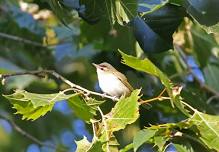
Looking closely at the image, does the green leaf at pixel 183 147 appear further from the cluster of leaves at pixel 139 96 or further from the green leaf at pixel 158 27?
the green leaf at pixel 158 27

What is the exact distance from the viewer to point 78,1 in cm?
239

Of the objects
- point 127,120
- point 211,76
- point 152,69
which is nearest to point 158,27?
point 152,69

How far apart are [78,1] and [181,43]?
4.68 ft

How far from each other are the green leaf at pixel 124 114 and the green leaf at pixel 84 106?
7cm

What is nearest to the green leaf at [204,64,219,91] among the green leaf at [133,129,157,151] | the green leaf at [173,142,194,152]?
the green leaf at [173,142,194,152]

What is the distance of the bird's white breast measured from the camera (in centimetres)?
261

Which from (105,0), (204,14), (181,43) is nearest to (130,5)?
(105,0)

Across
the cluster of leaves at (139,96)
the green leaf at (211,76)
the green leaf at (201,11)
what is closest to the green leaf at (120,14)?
the cluster of leaves at (139,96)

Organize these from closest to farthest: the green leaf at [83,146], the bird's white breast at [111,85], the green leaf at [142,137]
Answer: the green leaf at [142,137] → the green leaf at [83,146] → the bird's white breast at [111,85]

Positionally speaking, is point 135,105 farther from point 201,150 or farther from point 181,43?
point 181,43

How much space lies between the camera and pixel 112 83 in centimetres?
269

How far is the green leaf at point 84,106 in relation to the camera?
200 centimetres

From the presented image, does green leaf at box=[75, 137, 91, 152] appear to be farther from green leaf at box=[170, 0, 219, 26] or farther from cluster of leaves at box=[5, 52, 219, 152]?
green leaf at box=[170, 0, 219, 26]

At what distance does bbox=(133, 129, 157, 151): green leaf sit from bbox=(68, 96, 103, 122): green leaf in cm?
18
